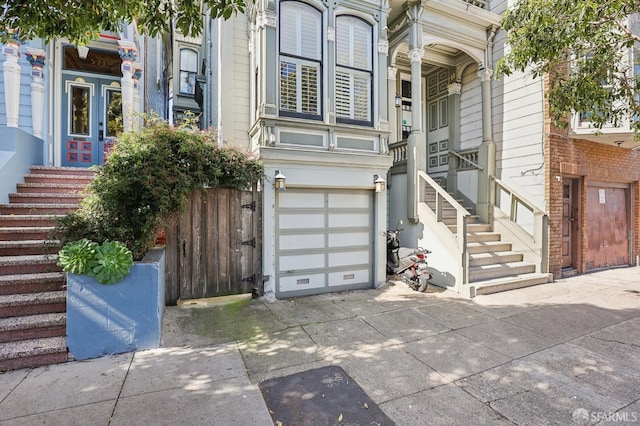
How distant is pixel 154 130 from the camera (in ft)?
16.1

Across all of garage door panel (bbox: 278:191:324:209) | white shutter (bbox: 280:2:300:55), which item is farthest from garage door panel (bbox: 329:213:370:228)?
white shutter (bbox: 280:2:300:55)

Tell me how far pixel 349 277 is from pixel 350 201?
1624 mm

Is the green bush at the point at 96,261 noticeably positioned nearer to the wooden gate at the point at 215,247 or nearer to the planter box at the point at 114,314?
the planter box at the point at 114,314

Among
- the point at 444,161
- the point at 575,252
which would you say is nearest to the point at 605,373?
the point at 575,252

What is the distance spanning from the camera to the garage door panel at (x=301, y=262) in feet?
20.1

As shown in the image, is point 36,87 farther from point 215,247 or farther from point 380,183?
point 380,183

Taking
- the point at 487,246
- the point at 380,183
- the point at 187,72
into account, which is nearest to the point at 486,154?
the point at 487,246

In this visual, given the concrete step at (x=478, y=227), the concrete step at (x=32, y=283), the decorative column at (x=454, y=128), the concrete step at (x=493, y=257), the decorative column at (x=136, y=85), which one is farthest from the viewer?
the decorative column at (x=454, y=128)

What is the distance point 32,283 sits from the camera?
4055mm

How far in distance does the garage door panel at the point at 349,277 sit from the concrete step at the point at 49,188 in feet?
16.4

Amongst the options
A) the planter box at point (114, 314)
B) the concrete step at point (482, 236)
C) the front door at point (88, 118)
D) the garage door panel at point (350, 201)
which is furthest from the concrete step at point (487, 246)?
the front door at point (88, 118)

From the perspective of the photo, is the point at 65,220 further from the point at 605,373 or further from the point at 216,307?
the point at 605,373

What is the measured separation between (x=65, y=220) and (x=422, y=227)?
6613mm

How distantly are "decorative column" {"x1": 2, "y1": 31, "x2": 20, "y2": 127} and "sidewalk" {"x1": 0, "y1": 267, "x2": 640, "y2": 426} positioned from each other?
5.86 metres
